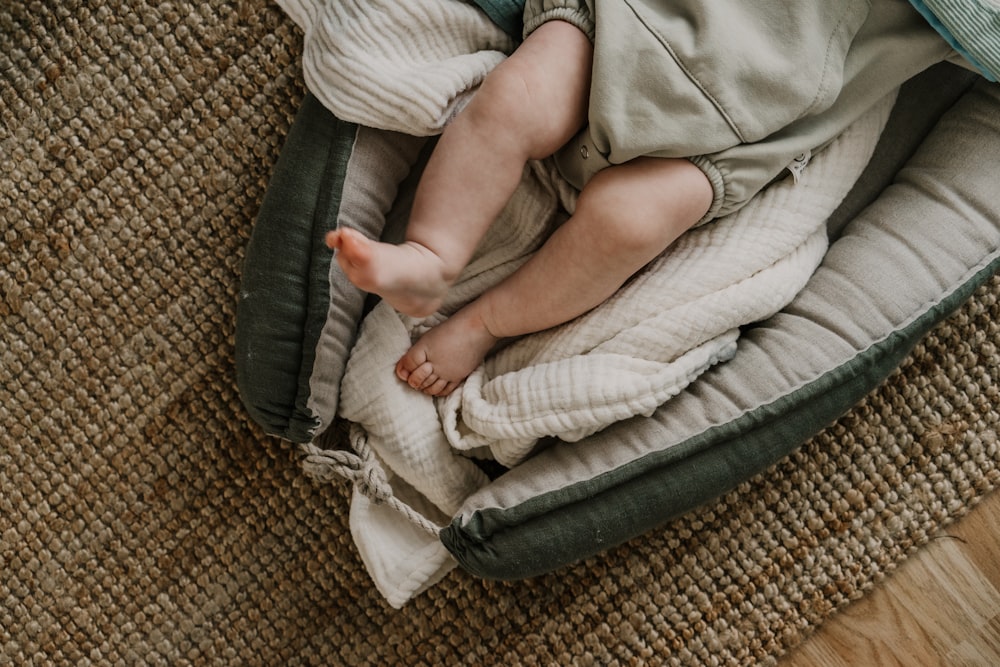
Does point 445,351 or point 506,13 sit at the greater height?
point 506,13

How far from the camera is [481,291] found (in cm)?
97

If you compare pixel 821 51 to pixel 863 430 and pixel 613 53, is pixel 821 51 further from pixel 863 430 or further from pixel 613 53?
pixel 863 430

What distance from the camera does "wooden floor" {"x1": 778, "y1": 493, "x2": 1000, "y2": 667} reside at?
3.22ft

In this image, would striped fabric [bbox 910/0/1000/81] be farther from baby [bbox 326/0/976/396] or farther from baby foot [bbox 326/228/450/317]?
baby foot [bbox 326/228/450/317]

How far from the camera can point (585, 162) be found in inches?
33.7

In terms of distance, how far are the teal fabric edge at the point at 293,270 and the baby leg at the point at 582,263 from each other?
12cm

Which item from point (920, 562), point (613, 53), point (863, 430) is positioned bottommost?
point (920, 562)

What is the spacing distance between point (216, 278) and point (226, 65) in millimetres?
249

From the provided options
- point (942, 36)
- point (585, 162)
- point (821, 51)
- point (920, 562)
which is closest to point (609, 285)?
point (585, 162)

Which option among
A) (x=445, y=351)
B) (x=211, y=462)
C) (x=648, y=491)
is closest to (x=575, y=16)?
(x=445, y=351)

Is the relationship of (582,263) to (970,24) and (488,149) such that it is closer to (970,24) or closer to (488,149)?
(488,149)

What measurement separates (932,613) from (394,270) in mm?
747

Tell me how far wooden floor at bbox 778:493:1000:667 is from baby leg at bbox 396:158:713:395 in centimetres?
49

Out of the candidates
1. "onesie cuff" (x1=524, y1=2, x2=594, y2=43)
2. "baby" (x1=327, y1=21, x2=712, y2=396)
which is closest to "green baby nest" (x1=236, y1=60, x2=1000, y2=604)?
"baby" (x1=327, y1=21, x2=712, y2=396)
